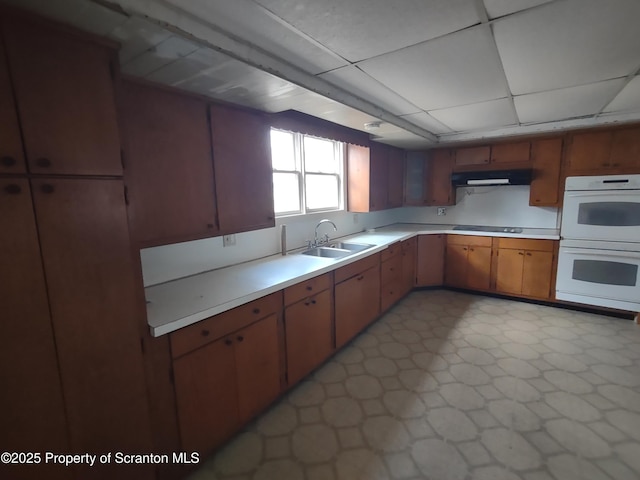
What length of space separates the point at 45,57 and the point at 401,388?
9.04 feet

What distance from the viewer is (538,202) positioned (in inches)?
152

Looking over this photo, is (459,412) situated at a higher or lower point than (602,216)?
lower

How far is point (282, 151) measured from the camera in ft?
9.78

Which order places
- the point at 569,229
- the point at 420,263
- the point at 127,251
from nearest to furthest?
the point at 127,251 < the point at 569,229 < the point at 420,263

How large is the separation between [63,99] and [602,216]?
4727 millimetres

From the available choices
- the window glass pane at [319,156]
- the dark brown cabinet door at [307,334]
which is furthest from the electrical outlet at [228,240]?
the window glass pane at [319,156]

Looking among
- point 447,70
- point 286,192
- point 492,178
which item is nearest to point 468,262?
point 492,178

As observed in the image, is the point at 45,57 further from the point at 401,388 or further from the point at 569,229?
the point at 569,229

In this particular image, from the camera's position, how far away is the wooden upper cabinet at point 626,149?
3.19 m

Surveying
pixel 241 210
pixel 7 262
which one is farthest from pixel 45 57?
pixel 241 210

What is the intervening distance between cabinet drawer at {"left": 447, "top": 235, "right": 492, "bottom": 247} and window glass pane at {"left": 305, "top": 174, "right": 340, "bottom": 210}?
1867 mm

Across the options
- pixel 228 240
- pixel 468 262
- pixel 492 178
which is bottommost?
pixel 468 262

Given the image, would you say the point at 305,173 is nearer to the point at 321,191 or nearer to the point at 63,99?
the point at 321,191

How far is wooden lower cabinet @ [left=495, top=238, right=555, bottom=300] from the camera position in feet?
12.3
